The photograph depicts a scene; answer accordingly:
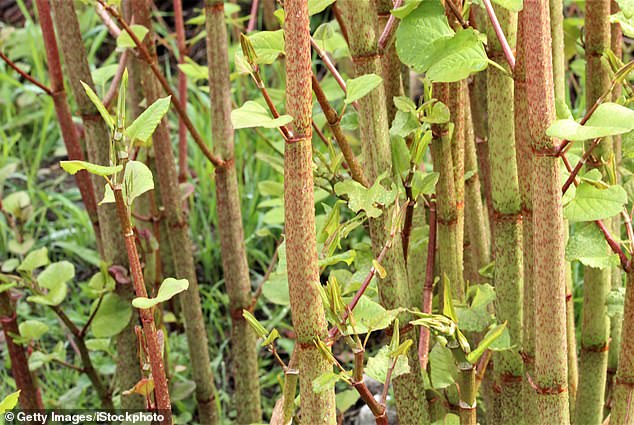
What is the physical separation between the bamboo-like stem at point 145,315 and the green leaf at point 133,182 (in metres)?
0.01

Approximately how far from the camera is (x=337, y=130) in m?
0.84

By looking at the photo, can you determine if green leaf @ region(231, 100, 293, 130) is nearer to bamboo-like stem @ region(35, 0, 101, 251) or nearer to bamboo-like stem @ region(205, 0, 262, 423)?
bamboo-like stem @ region(205, 0, 262, 423)

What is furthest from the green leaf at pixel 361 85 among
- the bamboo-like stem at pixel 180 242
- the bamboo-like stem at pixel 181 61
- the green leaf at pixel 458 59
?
the bamboo-like stem at pixel 181 61

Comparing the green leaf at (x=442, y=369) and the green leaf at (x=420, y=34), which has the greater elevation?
→ the green leaf at (x=420, y=34)

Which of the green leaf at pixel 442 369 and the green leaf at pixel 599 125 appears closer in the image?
the green leaf at pixel 599 125

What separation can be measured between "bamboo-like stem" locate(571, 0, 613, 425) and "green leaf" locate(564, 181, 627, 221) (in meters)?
0.18

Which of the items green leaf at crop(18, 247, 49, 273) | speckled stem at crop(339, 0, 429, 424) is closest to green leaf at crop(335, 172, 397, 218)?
speckled stem at crop(339, 0, 429, 424)

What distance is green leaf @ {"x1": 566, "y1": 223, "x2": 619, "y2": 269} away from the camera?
2.84 ft

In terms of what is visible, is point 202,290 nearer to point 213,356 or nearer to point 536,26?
point 213,356

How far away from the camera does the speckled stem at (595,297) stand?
3.41ft

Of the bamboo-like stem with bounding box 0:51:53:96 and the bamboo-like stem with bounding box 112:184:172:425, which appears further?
the bamboo-like stem with bounding box 0:51:53:96

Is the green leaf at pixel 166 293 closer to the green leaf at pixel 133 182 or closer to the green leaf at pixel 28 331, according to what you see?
the green leaf at pixel 133 182

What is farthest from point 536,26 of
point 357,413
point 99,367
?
point 99,367

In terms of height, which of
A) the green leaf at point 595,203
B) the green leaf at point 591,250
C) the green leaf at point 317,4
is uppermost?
the green leaf at point 317,4
